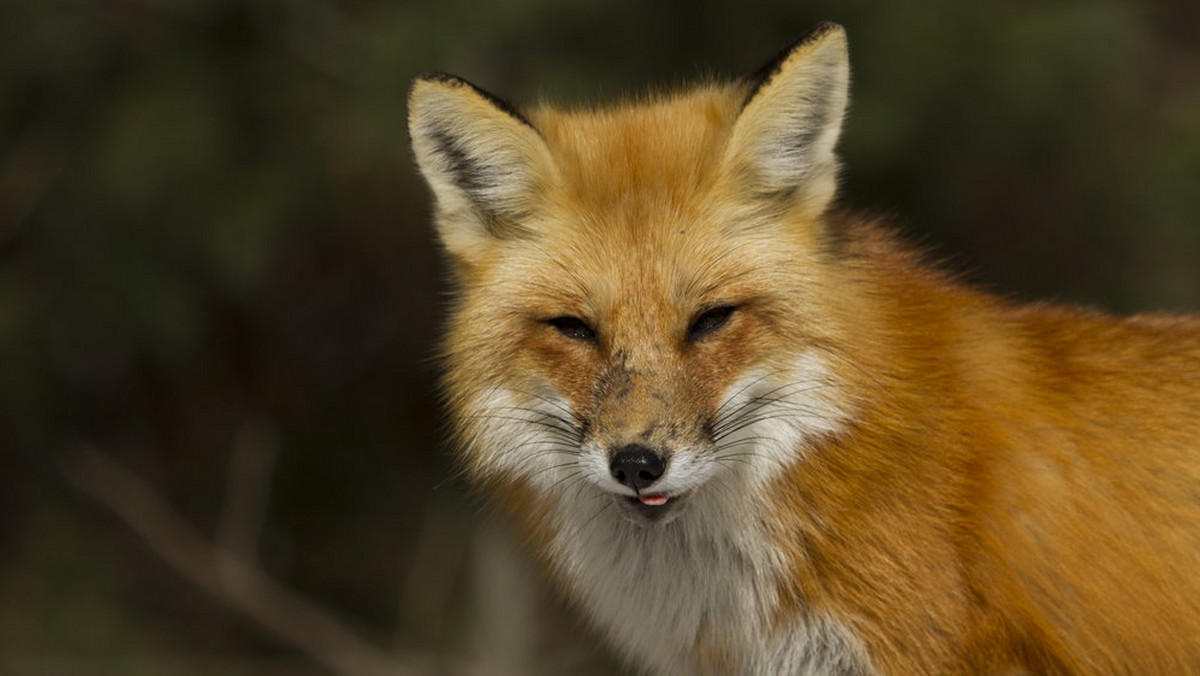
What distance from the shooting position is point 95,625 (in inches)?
371

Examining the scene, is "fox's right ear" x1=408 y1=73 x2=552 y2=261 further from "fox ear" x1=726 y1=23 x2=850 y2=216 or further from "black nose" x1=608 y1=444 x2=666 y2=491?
"black nose" x1=608 y1=444 x2=666 y2=491

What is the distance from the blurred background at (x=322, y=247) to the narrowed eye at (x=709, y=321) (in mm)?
4064

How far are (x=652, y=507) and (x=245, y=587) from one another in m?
6.49

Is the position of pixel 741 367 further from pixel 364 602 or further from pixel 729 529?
pixel 364 602

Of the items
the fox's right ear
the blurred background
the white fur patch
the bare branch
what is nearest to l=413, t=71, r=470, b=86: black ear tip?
the fox's right ear

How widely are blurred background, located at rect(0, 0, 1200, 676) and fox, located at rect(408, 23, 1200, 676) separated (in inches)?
150

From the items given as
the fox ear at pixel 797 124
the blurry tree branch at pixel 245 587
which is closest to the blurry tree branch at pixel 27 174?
the blurry tree branch at pixel 245 587

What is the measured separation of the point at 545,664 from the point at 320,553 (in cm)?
207

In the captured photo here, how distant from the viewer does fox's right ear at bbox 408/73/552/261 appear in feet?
11.8

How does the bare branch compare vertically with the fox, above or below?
below

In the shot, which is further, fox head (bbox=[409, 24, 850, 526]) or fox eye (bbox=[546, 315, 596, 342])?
fox eye (bbox=[546, 315, 596, 342])

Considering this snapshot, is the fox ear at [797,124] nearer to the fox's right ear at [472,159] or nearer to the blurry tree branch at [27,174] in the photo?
the fox's right ear at [472,159]

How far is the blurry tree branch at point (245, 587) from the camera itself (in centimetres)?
912

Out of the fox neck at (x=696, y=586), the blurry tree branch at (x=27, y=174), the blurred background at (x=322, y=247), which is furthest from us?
the blurry tree branch at (x=27, y=174)
